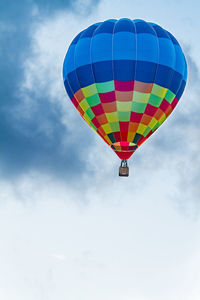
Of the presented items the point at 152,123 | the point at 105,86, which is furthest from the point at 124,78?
the point at 152,123

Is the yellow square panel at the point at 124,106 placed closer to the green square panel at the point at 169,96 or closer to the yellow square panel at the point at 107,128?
the yellow square panel at the point at 107,128

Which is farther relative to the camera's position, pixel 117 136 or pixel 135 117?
pixel 117 136

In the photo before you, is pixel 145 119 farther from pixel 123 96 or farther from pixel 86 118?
pixel 86 118

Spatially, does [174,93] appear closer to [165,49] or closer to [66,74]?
[165,49]

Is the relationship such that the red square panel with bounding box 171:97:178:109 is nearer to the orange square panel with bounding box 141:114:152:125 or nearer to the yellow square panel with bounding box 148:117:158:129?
the yellow square panel with bounding box 148:117:158:129

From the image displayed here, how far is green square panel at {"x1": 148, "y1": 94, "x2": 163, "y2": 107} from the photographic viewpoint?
32219 millimetres

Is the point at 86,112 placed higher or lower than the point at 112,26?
lower

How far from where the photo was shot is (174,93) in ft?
109

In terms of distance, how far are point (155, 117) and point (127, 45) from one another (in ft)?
13.0

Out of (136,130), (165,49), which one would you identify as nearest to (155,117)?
(136,130)

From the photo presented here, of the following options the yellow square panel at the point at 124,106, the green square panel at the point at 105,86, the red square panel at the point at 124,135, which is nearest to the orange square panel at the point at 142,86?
the yellow square panel at the point at 124,106

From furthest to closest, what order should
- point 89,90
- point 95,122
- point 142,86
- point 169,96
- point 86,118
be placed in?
point 86,118, point 95,122, point 169,96, point 89,90, point 142,86

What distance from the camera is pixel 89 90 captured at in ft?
106

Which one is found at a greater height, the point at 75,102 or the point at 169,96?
the point at 169,96
